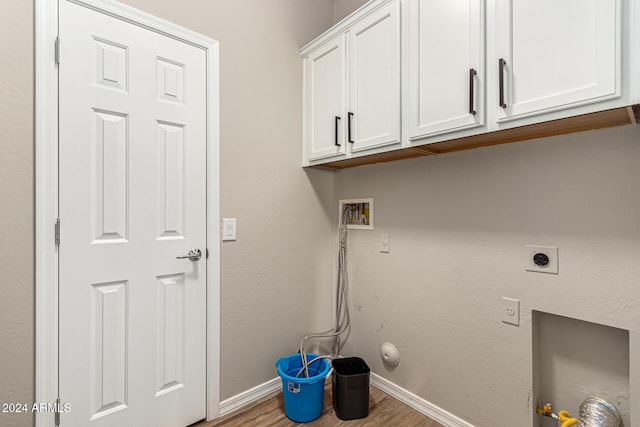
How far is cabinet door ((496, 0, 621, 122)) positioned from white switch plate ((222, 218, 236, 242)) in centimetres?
140

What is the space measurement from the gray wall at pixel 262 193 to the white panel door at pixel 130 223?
0.13 m

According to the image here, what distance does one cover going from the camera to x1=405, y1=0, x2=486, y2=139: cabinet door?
4.18 feet

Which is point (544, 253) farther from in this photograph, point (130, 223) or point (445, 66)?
point (130, 223)

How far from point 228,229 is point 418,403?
1474 mm

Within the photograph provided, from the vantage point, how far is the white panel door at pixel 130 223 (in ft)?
4.39

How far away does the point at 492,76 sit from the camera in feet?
4.05

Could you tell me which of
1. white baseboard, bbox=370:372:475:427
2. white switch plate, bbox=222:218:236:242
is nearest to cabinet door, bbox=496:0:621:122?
white switch plate, bbox=222:218:236:242

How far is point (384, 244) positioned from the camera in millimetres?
2008

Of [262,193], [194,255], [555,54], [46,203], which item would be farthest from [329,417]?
[555,54]

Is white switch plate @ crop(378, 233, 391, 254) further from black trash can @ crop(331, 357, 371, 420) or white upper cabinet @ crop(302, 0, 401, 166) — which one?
black trash can @ crop(331, 357, 371, 420)

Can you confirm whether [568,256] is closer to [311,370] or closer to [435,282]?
[435,282]

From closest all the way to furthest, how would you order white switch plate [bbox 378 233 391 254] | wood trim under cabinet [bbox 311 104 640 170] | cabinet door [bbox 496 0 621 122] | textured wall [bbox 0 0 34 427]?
cabinet door [bbox 496 0 621 122] → wood trim under cabinet [bbox 311 104 640 170] → textured wall [bbox 0 0 34 427] → white switch plate [bbox 378 233 391 254]


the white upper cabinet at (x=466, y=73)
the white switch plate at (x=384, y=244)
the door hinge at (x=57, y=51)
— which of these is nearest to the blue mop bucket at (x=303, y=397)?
the white switch plate at (x=384, y=244)

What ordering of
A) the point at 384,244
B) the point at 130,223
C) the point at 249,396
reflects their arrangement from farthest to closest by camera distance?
the point at 384,244
the point at 249,396
the point at 130,223
